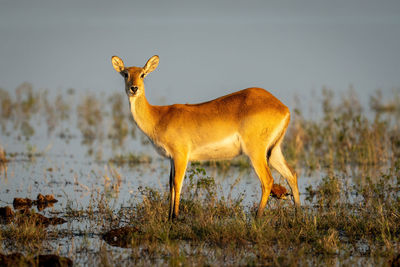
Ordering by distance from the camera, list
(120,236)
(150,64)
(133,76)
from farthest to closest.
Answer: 1. (150,64)
2. (133,76)
3. (120,236)

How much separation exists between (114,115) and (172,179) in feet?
40.1

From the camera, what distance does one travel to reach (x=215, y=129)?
28.3ft

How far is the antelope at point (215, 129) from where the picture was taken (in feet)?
27.9

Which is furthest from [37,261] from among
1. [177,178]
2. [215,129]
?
[215,129]

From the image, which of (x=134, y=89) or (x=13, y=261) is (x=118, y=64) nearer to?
(x=134, y=89)

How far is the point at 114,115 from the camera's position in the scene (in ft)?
67.6

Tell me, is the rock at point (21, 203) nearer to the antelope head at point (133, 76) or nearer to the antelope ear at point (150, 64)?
the antelope head at point (133, 76)

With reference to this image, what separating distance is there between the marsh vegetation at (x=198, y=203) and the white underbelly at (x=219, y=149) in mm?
565

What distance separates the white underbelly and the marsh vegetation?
56 centimetres

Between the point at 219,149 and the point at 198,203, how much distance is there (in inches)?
43.5

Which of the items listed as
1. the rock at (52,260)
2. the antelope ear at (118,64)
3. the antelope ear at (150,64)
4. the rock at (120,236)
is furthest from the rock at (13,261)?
the antelope ear at (118,64)

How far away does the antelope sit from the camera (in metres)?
8.51

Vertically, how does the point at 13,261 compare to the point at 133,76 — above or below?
below

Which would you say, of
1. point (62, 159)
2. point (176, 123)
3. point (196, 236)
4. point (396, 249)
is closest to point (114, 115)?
point (62, 159)
